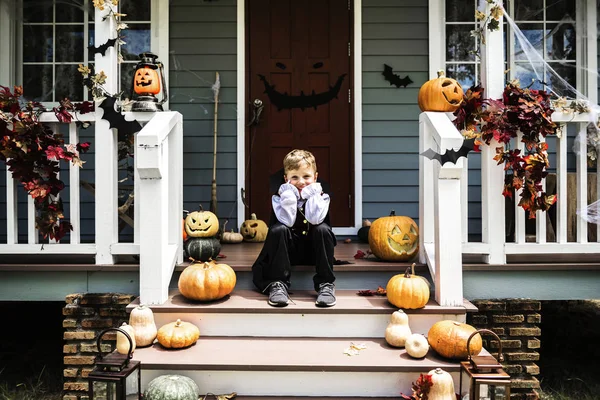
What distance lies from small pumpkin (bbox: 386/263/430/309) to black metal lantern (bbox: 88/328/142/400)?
146cm

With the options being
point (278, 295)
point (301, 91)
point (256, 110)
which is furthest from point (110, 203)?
point (301, 91)

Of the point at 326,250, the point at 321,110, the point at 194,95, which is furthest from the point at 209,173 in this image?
the point at 326,250

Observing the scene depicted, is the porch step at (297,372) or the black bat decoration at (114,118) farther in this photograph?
the black bat decoration at (114,118)

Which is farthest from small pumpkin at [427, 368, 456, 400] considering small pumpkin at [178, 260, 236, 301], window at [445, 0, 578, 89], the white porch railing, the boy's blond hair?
window at [445, 0, 578, 89]

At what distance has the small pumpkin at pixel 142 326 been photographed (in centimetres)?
290

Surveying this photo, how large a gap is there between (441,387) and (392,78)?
137 inches

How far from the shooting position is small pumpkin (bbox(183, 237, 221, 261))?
373 cm

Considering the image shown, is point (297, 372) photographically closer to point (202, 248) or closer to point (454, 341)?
point (454, 341)

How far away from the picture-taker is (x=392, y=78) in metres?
5.25

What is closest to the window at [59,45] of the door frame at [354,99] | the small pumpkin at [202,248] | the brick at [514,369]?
the door frame at [354,99]

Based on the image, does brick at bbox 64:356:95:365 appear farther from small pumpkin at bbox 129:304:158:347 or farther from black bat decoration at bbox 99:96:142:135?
black bat decoration at bbox 99:96:142:135

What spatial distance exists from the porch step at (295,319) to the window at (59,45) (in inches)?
122

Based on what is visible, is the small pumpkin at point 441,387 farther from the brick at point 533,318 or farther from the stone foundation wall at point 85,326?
the stone foundation wall at point 85,326

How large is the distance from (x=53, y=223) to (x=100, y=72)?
3.44 ft
